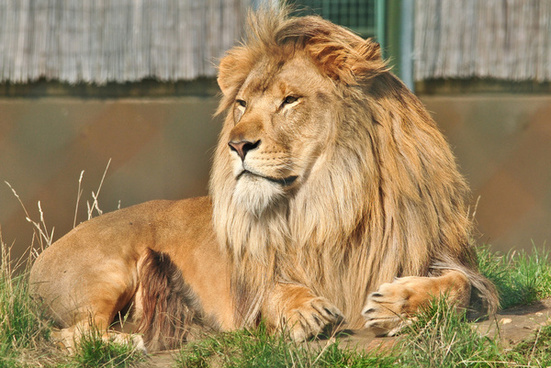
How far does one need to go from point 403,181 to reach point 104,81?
8.35ft

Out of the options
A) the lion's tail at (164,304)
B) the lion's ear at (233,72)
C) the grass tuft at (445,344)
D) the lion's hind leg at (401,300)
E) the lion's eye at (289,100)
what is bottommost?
the lion's tail at (164,304)

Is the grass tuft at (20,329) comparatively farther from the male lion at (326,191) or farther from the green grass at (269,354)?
the green grass at (269,354)

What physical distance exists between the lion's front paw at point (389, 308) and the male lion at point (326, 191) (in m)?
0.01

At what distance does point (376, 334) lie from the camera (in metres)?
2.86

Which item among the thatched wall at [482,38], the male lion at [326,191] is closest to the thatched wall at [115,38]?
the thatched wall at [482,38]

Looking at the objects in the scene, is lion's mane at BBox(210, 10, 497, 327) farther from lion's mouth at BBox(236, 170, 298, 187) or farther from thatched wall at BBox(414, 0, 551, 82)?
thatched wall at BBox(414, 0, 551, 82)

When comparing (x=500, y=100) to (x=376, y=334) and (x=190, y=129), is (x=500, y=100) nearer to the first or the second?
(x=190, y=129)

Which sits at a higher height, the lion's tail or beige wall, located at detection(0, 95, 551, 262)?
beige wall, located at detection(0, 95, 551, 262)

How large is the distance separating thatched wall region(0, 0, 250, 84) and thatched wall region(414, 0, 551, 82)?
1.19 m

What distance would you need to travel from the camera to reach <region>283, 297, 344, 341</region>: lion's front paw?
9.29ft

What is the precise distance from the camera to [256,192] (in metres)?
3.02

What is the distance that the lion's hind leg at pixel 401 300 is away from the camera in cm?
279

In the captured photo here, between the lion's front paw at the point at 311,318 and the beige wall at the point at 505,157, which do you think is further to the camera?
the beige wall at the point at 505,157

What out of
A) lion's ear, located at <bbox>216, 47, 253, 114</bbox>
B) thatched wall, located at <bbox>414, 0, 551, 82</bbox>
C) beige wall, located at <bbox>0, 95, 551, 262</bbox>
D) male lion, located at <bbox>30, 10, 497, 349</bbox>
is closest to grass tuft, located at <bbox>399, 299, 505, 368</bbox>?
male lion, located at <bbox>30, 10, 497, 349</bbox>
